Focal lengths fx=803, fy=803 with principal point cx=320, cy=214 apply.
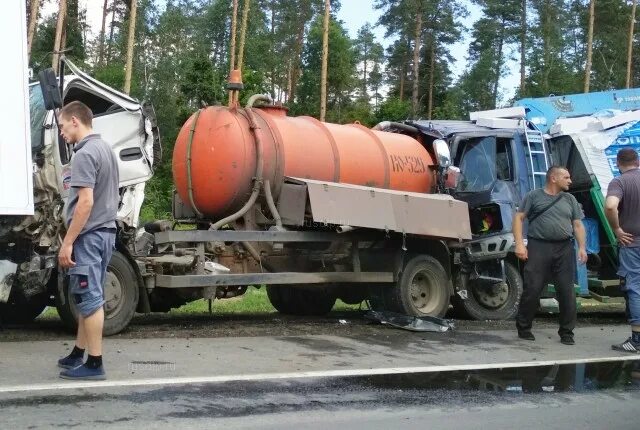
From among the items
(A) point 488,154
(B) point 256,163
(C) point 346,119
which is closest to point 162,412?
(B) point 256,163

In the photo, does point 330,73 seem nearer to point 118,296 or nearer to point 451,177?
point 451,177

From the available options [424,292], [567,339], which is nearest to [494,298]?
[424,292]

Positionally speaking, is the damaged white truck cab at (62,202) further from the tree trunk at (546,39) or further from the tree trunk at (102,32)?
the tree trunk at (546,39)

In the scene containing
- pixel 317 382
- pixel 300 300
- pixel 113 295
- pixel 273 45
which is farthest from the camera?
pixel 273 45

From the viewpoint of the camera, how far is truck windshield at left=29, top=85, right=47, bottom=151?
7.62 meters

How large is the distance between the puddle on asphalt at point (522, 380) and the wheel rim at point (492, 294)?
4.07m

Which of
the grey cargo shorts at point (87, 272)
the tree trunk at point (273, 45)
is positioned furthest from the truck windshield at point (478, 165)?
the tree trunk at point (273, 45)

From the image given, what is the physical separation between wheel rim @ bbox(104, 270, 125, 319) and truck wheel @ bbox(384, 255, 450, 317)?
3533 mm

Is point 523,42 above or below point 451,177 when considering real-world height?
above

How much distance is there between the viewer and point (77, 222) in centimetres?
557

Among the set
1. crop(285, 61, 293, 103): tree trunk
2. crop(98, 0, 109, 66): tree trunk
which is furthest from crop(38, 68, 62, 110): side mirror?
crop(285, 61, 293, 103): tree trunk

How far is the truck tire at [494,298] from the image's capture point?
11289 mm

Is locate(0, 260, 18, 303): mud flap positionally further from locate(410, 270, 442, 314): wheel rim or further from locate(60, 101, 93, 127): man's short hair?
locate(410, 270, 442, 314): wheel rim

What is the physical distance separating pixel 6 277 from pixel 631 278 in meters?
6.24
